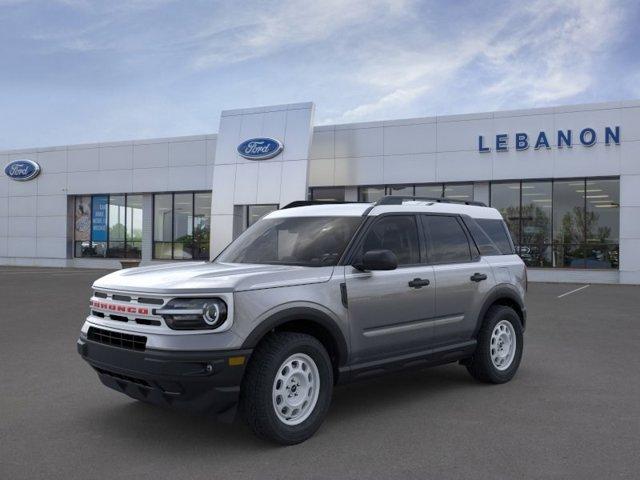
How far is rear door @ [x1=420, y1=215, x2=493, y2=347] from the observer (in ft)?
20.0

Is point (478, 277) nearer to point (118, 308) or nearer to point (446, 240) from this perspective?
point (446, 240)

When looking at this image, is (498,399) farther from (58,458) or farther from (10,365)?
(10,365)

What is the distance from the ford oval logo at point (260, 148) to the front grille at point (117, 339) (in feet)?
72.0

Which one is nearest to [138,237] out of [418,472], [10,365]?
[10,365]

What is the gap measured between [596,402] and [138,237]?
29.2m

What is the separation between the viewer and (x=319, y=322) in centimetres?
496

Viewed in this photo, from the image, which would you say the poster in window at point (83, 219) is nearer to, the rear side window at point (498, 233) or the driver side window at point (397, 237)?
the rear side window at point (498, 233)

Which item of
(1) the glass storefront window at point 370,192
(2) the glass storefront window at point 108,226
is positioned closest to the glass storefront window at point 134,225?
(2) the glass storefront window at point 108,226

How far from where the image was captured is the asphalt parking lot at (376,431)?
14.1ft

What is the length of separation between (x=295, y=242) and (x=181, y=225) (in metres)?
26.7

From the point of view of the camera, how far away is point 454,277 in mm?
6262

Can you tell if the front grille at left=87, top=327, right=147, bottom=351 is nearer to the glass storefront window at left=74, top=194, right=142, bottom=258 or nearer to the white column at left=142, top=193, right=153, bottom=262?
the white column at left=142, top=193, right=153, bottom=262

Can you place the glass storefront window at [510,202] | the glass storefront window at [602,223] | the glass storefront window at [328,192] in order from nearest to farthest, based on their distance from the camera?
1. the glass storefront window at [602,223]
2. the glass storefront window at [510,202]
3. the glass storefront window at [328,192]

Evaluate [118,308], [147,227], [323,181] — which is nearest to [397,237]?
[118,308]
